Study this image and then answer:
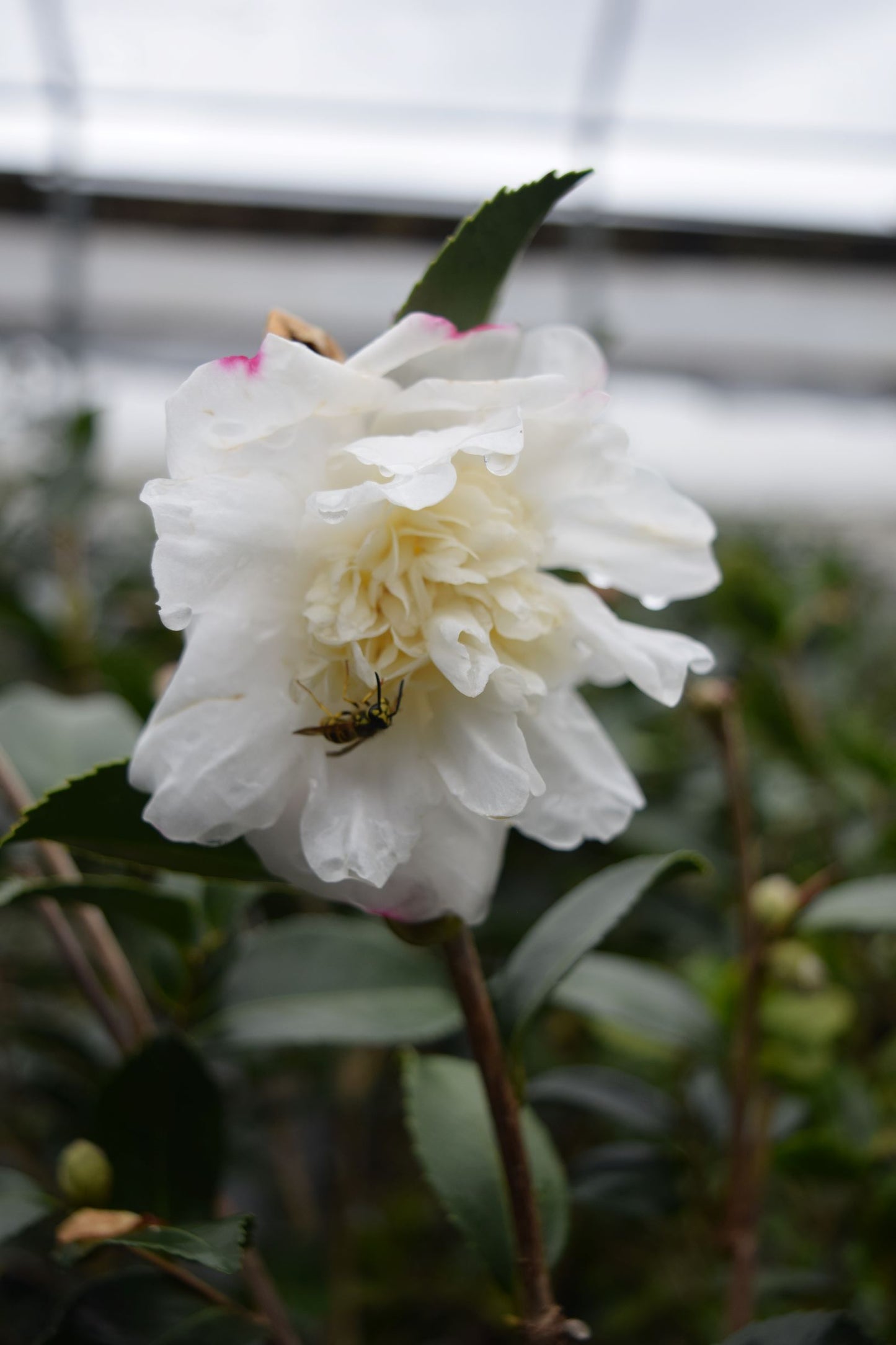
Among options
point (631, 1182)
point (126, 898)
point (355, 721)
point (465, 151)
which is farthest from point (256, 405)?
point (465, 151)

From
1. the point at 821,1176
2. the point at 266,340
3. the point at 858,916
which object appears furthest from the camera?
the point at 821,1176

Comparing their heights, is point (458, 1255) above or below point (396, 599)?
below

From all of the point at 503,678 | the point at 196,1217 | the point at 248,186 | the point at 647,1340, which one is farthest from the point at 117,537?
the point at 503,678

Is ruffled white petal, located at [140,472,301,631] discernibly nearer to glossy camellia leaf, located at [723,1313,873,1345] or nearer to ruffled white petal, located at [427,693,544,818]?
ruffled white petal, located at [427,693,544,818]

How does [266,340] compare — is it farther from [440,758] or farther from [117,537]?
[117,537]

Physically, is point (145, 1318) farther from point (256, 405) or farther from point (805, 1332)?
point (256, 405)

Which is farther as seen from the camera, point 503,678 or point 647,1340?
point 647,1340
